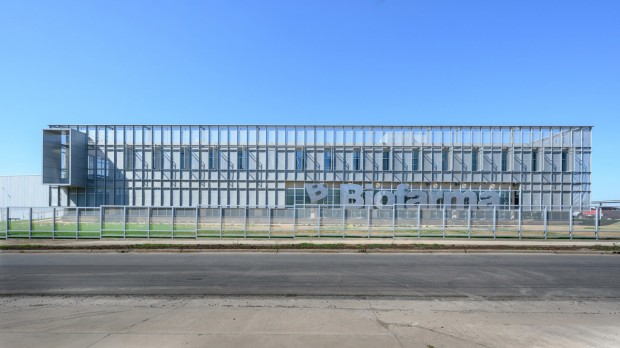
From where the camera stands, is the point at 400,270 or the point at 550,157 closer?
the point at 400,270

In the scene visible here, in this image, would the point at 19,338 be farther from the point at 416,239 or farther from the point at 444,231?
the point at 444,231

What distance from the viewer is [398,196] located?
38.2 metres

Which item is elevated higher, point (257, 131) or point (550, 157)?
point (257, 131)

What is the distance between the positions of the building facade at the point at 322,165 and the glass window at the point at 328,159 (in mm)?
103

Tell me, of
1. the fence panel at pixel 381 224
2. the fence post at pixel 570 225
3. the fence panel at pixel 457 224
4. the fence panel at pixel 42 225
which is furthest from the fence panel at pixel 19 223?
the fence post at pixel 570 225

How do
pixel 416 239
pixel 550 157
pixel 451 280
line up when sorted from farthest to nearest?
pixel 550 157 < pixel 416 239 < pixel 451 280

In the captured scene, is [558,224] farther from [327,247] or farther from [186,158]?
[186,158]

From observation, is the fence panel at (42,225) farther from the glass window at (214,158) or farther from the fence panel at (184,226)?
the glass window at (214,158)

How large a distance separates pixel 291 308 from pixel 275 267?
4.76 meters

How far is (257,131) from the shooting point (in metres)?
39.3

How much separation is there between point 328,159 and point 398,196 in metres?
8.02

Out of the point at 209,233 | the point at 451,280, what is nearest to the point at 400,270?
the point at 451,280

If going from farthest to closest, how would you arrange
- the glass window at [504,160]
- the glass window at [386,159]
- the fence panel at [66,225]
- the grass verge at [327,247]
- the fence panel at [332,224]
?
the glass window at [386,159], the glass window at [504,160], the fence panel at [332,224], the fence panel at [66,225], the grass verge at [327,247]

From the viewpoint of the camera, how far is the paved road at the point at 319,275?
8250 millimetres
